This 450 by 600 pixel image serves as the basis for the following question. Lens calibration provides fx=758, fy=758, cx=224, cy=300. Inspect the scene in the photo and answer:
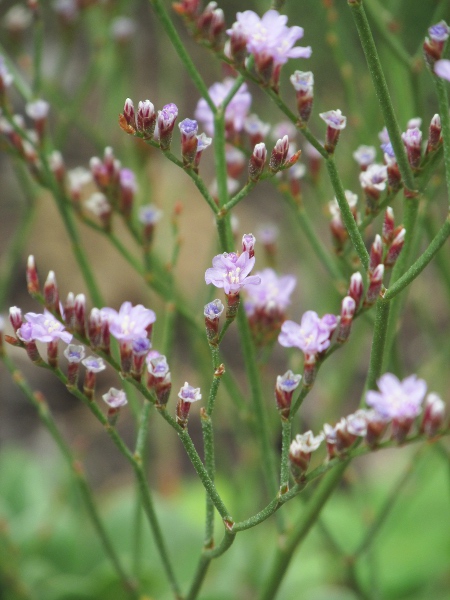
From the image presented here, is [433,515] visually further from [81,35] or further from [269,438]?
[81,35]

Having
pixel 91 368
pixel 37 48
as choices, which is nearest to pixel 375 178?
pixel 91 368

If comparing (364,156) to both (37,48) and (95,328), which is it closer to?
(95,328)

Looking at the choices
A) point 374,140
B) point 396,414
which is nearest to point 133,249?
point 374,140

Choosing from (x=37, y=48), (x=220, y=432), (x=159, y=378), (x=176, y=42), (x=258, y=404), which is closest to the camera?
(x=159, y=378)

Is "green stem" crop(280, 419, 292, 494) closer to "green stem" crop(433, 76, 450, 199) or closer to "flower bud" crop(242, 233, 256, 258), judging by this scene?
"flower bud" crop(242, 233, 256, 258)

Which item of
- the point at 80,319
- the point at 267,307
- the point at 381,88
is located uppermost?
the point at 381,88
